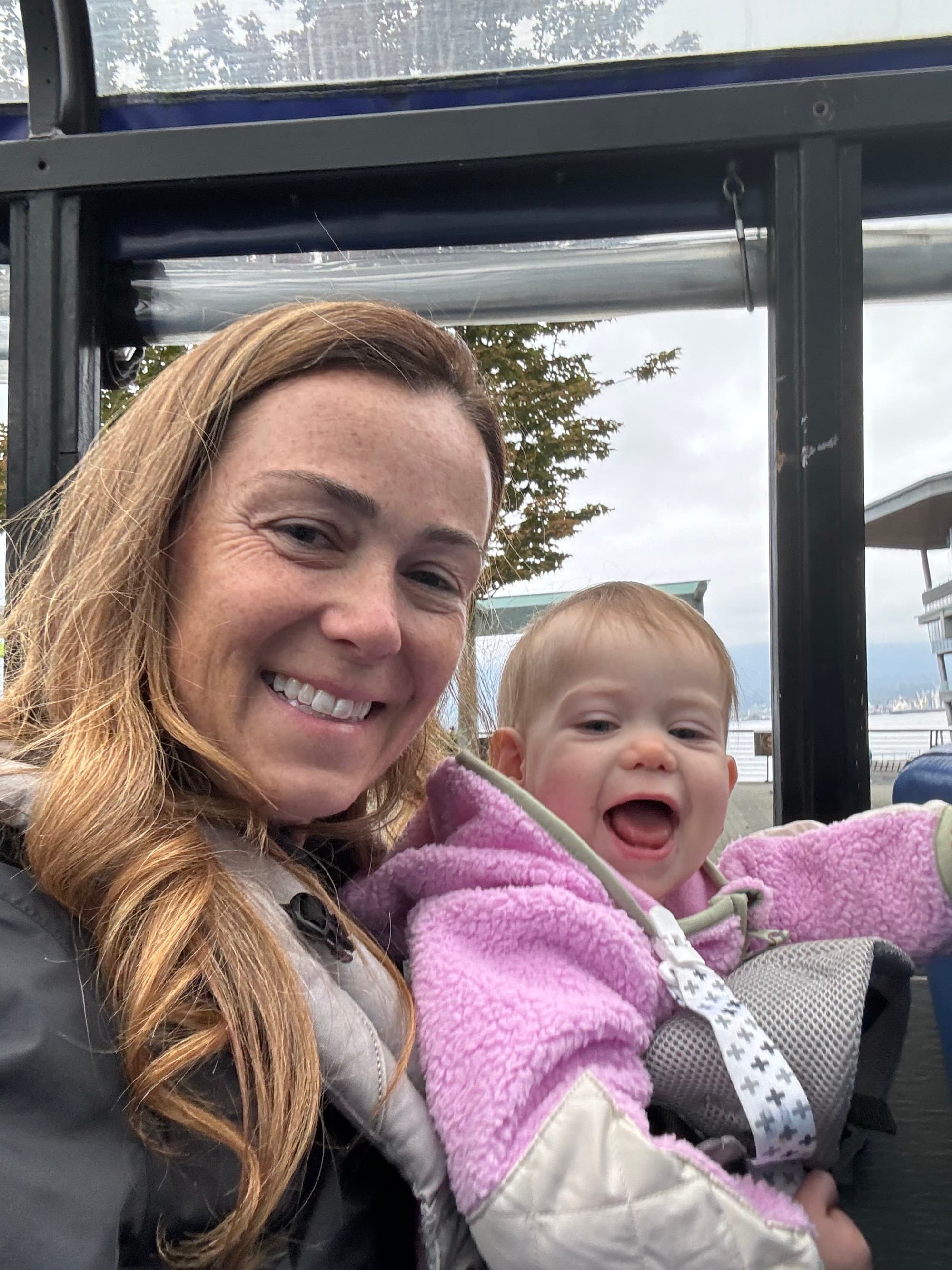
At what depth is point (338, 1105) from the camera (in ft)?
3.32

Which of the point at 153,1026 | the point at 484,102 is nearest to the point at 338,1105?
the point at 153,1026

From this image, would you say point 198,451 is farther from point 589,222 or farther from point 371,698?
point 589,222

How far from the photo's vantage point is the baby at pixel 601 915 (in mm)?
988

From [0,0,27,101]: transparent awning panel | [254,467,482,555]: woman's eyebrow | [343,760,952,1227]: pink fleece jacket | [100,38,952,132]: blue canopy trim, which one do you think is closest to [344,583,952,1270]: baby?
[343,760,952,1227]: pink fleece jacket

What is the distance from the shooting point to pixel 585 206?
1899mm

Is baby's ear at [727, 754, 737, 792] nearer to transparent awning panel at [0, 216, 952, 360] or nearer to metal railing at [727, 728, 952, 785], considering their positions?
metal railing at [727, 728, 952, 785]

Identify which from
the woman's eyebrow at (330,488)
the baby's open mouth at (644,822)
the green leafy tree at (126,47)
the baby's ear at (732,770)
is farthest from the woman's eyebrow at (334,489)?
the green leafy tree at (126,47)

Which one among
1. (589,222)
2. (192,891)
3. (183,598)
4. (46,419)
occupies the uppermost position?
(589,222)

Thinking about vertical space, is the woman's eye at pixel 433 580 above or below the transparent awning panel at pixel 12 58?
below

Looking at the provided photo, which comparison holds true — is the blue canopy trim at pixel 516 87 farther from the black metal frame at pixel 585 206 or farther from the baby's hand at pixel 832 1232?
the baby's hand at pixel 832 1232

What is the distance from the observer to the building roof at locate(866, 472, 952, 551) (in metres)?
1.87

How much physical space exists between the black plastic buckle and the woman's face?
0.11 meters

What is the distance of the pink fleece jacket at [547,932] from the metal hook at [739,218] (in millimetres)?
1018

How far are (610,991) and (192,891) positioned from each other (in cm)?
52
